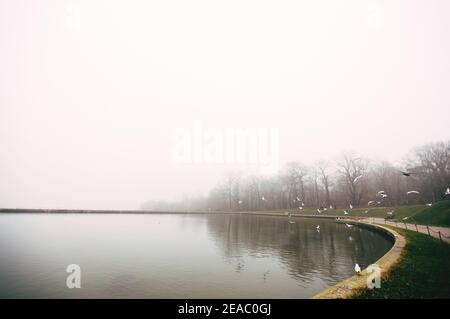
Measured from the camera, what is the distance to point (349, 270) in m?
19.0

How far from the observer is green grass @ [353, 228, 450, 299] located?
37.6ft

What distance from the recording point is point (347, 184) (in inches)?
3258

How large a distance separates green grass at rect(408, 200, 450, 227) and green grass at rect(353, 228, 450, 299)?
19118mm

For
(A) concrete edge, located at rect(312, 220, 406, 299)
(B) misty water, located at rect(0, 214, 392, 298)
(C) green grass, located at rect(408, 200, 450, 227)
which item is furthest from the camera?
(C) green grass, located at rect(408, 200, 450, 227)

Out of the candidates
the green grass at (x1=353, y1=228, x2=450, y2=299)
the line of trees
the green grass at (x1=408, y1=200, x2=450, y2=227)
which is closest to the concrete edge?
the green grass at (x1=353, y1=228, x2=450, y2=299)

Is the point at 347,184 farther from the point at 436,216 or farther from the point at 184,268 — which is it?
the point at 184,268

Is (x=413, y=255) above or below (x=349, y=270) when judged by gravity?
above

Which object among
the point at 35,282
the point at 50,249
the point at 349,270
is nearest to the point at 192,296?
the point at 35,282

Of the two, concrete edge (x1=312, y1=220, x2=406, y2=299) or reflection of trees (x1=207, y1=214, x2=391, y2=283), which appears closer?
concrete edge (x1=312, y1=220, x2=406, y2=299)

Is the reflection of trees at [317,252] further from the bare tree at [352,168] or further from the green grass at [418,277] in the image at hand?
the bare tree at [352,168]

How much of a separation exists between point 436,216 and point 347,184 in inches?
1839

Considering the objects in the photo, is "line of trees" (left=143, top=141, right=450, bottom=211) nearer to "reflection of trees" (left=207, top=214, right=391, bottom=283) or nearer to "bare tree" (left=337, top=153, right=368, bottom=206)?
"bare tree" (left=337, top=153, right=368, bottom=206)
